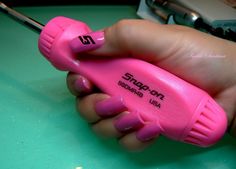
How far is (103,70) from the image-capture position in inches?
12.5

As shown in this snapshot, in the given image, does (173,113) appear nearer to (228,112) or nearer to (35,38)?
(228,112)

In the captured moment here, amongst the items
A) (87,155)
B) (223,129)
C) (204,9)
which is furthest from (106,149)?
(204,9)

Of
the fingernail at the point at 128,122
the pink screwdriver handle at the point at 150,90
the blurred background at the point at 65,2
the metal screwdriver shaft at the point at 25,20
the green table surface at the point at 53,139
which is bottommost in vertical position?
the green table surface at the point at 53,139

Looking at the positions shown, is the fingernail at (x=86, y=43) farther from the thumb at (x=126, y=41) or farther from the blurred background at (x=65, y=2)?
the blurred background at (x=65, y=2)

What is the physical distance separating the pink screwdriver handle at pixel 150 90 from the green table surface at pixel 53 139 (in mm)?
68

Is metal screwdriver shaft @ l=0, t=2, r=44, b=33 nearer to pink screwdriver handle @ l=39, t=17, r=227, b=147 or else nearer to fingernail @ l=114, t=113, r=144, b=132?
pink screwdriver handle @ l=39, t=17, r=227, b=147

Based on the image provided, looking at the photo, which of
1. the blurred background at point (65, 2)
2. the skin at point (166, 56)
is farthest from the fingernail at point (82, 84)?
the blurred background at point (65, 2)

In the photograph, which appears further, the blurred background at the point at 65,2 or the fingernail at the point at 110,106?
the blurred background at the point at 65,2

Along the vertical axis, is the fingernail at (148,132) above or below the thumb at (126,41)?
below

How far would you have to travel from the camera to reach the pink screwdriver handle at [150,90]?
0.93 feet

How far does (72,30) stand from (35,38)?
7.1 inches

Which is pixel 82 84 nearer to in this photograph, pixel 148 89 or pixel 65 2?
pixel 148 89

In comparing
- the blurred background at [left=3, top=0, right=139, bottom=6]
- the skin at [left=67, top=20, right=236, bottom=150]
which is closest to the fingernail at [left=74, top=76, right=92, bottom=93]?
the skin at [left=67, top=20, right=236, bottom=150]

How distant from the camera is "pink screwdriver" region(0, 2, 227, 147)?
28 centimetres
